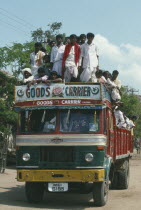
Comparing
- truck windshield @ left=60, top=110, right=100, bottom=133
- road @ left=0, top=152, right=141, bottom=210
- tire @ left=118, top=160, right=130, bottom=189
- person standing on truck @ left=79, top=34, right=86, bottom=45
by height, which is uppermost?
person standing on truck @ left=79, top=34, right=86, bottom=45

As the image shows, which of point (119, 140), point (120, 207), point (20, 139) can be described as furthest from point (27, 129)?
point (119, 140)

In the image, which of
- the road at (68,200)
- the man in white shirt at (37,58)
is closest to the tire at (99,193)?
the road at (68,200)

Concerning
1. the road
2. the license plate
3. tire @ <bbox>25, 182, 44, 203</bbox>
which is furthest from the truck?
the road

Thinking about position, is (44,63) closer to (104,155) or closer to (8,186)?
(104,155)

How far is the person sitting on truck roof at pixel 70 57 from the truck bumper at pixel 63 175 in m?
2.56

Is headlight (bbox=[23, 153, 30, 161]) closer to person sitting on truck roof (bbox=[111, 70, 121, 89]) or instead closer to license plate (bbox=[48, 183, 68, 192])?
license plate (bbox=[48, 183, 68, 192])

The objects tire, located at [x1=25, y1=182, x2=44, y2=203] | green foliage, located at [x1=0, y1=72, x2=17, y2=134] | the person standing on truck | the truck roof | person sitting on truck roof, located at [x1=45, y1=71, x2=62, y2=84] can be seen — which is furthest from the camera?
green foliage, located at [x1=0, y1=72, x2=17, y2=134]

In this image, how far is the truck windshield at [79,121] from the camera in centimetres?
1148

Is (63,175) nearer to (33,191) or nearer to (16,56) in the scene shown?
(33,191)

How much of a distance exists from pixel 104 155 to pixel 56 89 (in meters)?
1.94

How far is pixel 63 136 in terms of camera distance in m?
11.4

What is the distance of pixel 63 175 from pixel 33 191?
4.22ft

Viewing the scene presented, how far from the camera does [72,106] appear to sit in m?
11.6

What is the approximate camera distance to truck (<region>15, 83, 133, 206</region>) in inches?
446
